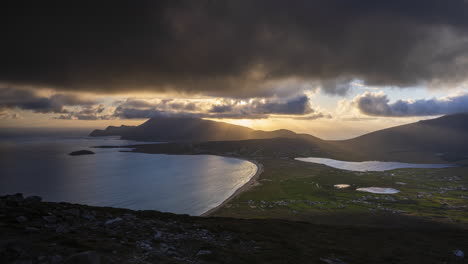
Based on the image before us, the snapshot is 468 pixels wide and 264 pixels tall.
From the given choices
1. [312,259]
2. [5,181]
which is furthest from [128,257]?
[5,181]

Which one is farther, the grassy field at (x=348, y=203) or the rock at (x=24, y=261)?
the grassy field at (x=348, y=203)

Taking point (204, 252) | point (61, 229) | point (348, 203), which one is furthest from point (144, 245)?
point (348, 203)

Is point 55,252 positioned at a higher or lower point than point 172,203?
higher

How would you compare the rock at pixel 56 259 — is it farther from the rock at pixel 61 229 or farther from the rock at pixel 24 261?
the rock at pixel 61 229

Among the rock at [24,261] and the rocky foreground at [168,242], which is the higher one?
the rock at [24,261]

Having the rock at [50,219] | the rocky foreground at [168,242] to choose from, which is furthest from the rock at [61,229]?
the rock at [50,219]

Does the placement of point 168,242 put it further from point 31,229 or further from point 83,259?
point 31,229

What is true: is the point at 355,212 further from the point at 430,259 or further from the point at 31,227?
the point at 31,227

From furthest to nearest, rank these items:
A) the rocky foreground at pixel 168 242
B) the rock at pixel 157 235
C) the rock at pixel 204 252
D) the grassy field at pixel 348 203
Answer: the grassy field at pixel 348 203 → the rock at pixel 157 235 → the rock at pixel 204 252 → the rocky foreground at pixel 168 242
